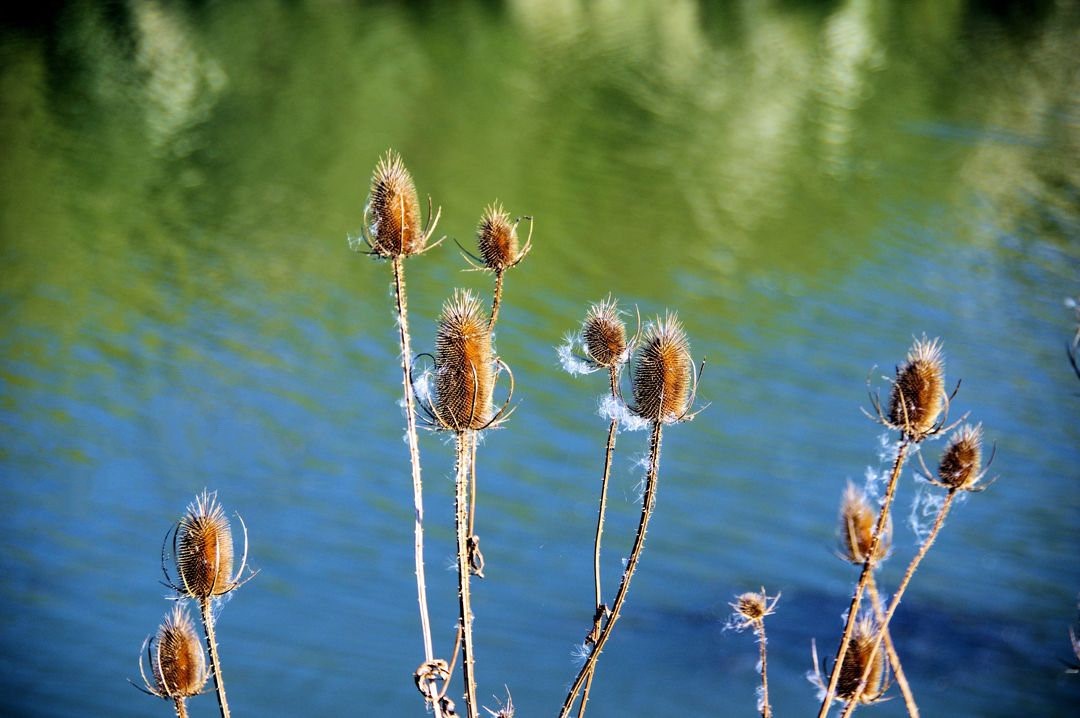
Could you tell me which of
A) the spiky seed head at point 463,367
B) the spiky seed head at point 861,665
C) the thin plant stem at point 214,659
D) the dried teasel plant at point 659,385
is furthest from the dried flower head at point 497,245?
the spiky seed head at point 861,665

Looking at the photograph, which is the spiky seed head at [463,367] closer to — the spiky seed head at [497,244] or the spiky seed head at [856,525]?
the spiky seed head at [497,244]

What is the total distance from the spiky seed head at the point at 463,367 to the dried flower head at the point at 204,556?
45 cm

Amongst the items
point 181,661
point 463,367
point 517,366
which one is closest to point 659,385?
point 463,367

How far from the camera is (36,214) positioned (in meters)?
14.7

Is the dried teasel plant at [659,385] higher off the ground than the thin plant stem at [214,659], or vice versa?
the dried teasel plant at [659,385]

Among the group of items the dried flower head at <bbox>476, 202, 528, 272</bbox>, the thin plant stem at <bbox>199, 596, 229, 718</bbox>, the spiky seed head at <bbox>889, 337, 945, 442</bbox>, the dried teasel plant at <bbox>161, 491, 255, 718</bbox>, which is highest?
the dried flower head at <bbox>476, 202, 528, 272</bbox>

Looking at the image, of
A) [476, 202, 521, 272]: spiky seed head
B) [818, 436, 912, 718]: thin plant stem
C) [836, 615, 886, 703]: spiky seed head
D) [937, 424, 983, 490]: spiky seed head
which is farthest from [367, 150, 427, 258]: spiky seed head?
[836, 615, 886, 703]: spiky seed head

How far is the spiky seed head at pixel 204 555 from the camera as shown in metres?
2.39

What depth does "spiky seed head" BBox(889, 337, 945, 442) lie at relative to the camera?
250cm

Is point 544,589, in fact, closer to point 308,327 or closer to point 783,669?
point 783,669

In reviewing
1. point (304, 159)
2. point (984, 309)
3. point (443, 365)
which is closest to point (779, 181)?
point (984, 309)

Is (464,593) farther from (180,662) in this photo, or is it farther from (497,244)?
(497,244)

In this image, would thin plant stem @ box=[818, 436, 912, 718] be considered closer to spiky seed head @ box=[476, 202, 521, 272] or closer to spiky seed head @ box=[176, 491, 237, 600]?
spiky seed head @ box=[476, 202, 521, 272]

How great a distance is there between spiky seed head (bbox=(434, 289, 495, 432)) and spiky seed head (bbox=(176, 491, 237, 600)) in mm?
512
